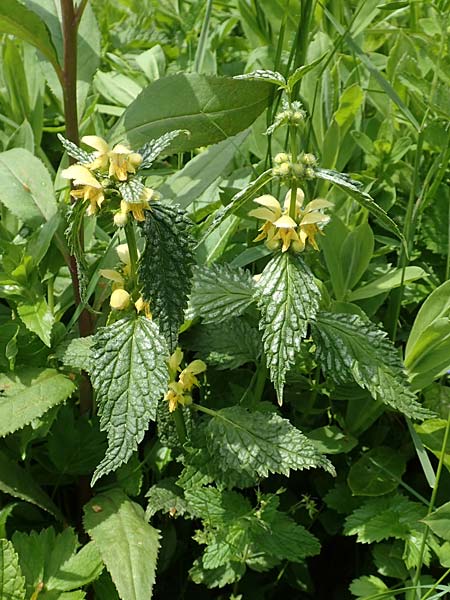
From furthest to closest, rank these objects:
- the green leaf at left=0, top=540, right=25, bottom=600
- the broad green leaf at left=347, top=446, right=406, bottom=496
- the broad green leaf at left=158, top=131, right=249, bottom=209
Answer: the broad green leaf at left=158, top=131, right=249, bottom=209 → the broad green leaf at left=347, top=446, right=406, bottom=496 → the green leaf at left=0, top=540, right=25, bottom=600

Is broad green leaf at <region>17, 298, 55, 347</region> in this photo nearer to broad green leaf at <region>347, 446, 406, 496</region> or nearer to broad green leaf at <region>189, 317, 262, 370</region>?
broad green leaf at <region>189, 317, 262, 370</region>

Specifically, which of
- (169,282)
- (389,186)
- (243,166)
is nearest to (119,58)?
(243,166)

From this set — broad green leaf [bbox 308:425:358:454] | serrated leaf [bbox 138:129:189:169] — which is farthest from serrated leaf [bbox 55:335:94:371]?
broad green leaf [bbox 308:425:358:454]

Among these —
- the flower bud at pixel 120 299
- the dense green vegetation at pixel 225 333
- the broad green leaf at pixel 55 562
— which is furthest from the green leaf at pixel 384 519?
the flower bud at pixel 120 299

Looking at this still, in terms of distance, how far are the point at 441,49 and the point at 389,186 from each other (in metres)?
0.29

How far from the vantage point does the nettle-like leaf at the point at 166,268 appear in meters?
1.12

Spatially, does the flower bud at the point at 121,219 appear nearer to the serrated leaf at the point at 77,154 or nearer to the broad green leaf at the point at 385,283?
the serrated leaf at the point at 77,154

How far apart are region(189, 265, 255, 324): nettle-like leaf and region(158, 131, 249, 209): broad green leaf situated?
0.77 ft

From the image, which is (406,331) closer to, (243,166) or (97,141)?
(243,166)

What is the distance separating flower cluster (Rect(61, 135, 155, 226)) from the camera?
1118 mm

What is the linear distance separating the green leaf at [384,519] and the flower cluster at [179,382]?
0.35 metres

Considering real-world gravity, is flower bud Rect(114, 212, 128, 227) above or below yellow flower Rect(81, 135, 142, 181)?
below

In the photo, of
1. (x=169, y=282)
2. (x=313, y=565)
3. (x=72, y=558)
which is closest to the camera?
(x=169, y=282)

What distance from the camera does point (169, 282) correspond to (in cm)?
113
